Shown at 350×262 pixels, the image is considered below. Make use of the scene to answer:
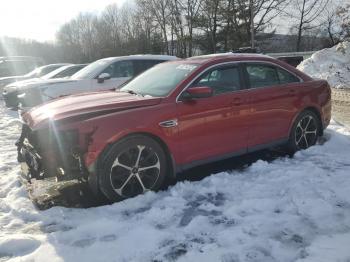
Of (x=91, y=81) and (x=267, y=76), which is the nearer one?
(x=267, y=76)

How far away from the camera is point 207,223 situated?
407cm

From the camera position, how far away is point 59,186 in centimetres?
534

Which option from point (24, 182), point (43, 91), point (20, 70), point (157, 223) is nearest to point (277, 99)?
point (157, 223)

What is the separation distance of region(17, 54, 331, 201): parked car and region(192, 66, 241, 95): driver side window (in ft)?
0.05

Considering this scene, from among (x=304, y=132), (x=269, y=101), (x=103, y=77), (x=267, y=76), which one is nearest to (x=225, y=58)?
(x=267, y=76)

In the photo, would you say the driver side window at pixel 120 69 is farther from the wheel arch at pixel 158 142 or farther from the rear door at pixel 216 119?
the wheel arch at pixel 158 142

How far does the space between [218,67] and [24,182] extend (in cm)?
297

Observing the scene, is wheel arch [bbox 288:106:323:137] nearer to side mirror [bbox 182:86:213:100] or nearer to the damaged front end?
side mirror [bbox 182:86:213:100]

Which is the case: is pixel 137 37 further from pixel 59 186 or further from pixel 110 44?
pixel 59 186

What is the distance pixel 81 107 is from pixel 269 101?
2694 millimetres

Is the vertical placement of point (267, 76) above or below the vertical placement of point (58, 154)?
above

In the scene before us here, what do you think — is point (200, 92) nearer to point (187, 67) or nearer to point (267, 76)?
point (187, 67)

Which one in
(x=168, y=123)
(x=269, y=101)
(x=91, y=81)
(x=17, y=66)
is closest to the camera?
(x=168, y=123)

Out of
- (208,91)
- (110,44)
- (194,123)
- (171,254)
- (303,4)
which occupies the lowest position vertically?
(171,254)
